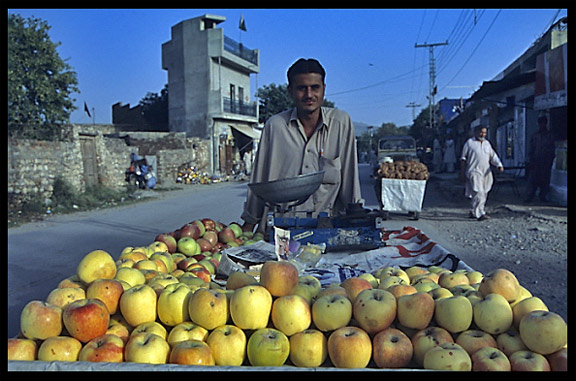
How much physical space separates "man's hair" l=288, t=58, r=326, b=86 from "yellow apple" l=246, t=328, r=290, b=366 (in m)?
2.27

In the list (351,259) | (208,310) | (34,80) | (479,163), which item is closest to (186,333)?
(208,310)

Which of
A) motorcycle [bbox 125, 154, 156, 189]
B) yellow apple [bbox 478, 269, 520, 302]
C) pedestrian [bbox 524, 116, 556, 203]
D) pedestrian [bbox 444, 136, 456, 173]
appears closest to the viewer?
yellow apple [bbox 478, 269, 520, 302]

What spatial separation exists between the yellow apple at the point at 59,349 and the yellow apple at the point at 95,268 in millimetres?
405

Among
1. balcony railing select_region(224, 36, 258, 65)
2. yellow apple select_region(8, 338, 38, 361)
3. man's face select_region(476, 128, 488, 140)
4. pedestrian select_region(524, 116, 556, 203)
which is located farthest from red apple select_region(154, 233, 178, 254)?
balcony railing select_region(224, 36, 258, 65)

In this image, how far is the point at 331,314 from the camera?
5.58ft

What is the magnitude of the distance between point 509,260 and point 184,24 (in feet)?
97.2

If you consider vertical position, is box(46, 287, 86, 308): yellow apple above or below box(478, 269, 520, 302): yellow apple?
below

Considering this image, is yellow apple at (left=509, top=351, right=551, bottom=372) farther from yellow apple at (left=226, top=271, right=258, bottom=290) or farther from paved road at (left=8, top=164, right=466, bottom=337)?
paved road at (left=8, top=164, right=466, bottom=337)

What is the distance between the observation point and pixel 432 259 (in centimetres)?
313

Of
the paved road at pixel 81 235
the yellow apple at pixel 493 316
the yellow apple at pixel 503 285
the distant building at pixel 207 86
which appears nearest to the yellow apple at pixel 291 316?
the yellow apple at pixel 493 316

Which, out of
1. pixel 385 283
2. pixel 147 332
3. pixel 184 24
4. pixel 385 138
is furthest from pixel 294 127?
pixel 184 24

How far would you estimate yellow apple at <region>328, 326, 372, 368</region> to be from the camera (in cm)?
157

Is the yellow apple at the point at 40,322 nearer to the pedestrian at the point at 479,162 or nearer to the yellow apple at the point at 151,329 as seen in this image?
the yellow apple at the point at 151,329

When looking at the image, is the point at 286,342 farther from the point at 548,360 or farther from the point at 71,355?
the point at 548,360
